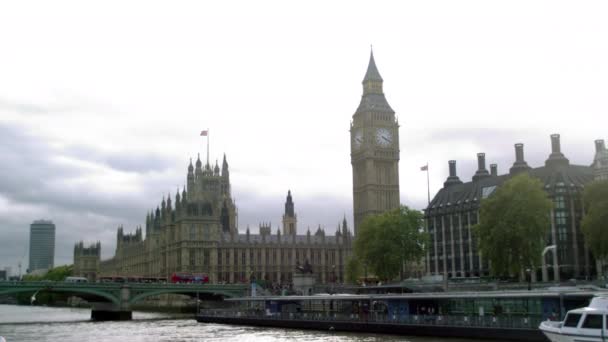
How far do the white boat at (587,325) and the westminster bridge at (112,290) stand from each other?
2577 inches

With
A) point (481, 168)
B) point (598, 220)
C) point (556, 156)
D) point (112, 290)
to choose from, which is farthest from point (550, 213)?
point (112, 290)

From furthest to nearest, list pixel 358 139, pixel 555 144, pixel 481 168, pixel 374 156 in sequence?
pixel 358 139, pixel 374 156, pixel 481 168, pixel 555 144

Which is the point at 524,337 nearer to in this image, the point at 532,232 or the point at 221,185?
the point at 532,232

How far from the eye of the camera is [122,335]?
2591 inches

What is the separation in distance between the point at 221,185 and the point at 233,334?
11491 centimetres

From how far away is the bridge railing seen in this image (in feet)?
167

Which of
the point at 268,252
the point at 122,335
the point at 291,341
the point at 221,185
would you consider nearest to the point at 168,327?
the point at 122,335

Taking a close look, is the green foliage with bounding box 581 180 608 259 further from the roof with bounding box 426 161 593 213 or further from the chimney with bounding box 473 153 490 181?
the chimney with bounding box 473 153 490 181

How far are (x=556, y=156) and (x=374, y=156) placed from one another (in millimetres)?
47271

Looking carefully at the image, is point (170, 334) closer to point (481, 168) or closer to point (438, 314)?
point (438, 314)

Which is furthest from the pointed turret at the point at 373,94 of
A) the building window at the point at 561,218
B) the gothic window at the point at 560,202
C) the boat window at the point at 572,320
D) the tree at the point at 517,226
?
the boat window at the point at 572,320

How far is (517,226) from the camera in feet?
225

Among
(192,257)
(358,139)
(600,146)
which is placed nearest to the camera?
(600,146)

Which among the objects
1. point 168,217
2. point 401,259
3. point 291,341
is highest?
point 168,217
